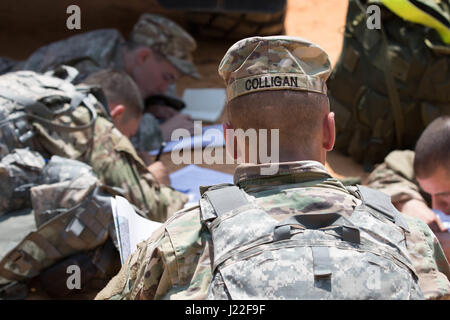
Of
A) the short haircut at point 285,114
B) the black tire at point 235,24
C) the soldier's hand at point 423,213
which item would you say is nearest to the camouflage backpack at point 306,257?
the short haircut at point 285,114

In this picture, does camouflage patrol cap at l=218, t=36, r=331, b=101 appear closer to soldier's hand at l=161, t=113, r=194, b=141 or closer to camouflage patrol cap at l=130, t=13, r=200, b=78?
soldier's hand at l=161, t=113, r=194, b=141

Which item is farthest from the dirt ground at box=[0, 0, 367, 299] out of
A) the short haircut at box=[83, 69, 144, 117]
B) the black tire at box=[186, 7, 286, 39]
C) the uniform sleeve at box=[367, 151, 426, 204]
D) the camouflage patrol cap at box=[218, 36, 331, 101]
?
the camouflage patrol cap at box=[218, 36, 331, 101]

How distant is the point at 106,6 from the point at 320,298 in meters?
5.42

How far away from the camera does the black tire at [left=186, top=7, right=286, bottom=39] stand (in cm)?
605

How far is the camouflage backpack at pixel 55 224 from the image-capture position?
251 cm

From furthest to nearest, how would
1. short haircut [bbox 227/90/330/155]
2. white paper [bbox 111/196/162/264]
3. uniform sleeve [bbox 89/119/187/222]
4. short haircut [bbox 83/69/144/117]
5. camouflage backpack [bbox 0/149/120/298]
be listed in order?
short haircut [bbox 83/69/144/117] < uniform sleeve [bbox 89/119/187/222] < camouflage backpack [bbox 0/149/120/298] < white paper [bbox 111/196/162/264] < short haircut [bbox 227/90/330/155]

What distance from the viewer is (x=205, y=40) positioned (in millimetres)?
6590

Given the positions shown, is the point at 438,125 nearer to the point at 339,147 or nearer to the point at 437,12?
the point at 437,12

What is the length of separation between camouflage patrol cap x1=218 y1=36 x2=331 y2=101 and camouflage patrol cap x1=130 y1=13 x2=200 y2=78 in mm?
3193

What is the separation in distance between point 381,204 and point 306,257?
0.30 m

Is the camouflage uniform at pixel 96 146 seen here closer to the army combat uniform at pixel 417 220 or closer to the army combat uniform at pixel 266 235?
the army combat uniform at pixel 417 220

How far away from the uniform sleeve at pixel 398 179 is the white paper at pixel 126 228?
1.33 meters

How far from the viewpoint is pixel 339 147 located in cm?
429
